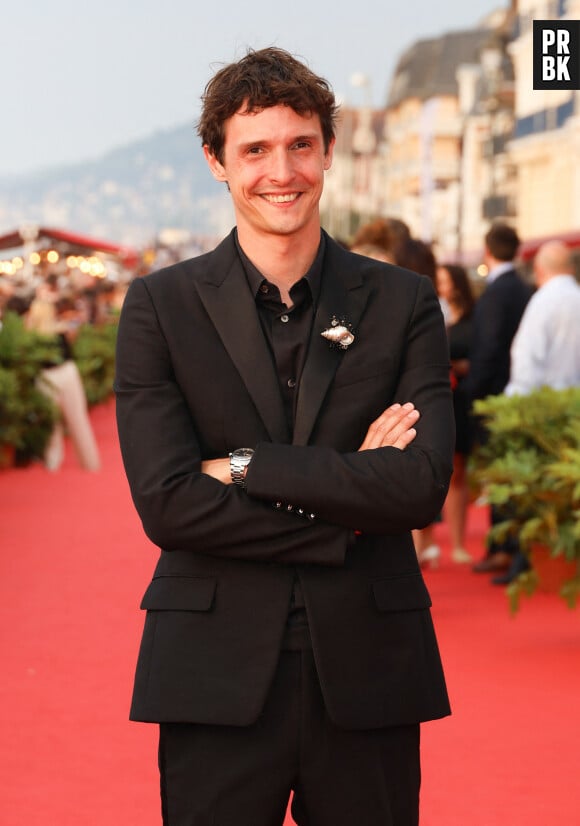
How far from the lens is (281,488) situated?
3170 mm

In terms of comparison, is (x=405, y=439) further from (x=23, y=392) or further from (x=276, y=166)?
(x=23, y=392)

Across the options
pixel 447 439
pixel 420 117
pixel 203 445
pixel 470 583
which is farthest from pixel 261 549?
pixel 420 117

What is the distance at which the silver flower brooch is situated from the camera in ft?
10.5

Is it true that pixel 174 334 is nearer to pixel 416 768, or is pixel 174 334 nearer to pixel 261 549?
pixel 261 549

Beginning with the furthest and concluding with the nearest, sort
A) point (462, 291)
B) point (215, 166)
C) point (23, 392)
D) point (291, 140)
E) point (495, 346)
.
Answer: point (23, 392) → point (462, 291) → point (495, 346) → point (215, 166) → point (291, 140)

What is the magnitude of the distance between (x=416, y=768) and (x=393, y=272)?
0.98 m

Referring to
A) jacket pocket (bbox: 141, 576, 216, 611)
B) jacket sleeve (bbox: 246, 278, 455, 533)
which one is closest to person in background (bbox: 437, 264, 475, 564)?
jacket sleeve (bbox: 246, 278, 455, 533)

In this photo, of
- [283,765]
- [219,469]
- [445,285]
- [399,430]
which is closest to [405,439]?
[399,430]

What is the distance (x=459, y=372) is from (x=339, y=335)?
23.4 feet

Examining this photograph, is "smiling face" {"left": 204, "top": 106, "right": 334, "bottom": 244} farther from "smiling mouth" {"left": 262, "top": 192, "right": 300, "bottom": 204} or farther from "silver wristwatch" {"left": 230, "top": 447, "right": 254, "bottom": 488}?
"silver wristwatch" {"left": 230, "top": 447, "right": 254, "bottom": 488}

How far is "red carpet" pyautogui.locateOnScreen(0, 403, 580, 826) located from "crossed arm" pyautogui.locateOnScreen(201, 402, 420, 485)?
2.32 metres

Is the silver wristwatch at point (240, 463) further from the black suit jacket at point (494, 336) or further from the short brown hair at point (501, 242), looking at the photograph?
the short brown hair at point (501, 242)

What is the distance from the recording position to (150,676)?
3.14 meters

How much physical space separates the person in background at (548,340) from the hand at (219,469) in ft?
19.9
